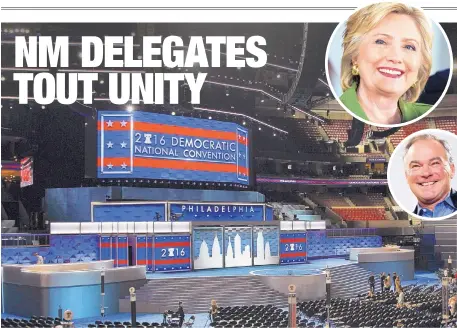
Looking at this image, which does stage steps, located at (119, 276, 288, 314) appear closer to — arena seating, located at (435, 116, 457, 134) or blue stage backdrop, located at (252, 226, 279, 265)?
blue stage backdrop, located at (252, 226, 279, 265)

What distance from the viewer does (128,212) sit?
11.5 metres

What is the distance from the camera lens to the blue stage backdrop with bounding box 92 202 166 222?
11.4m

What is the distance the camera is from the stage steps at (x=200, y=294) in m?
11.1

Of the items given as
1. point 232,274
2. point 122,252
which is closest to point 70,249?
point 122,252

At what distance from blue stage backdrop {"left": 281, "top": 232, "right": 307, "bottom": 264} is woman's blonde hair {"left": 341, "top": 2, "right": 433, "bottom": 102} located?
2842 mm

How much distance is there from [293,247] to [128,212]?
106 inches

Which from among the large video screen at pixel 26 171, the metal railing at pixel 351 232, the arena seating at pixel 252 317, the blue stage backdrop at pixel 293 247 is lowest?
the arena seating at pixel 252 317

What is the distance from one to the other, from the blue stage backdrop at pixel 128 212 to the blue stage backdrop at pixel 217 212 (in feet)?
1.02

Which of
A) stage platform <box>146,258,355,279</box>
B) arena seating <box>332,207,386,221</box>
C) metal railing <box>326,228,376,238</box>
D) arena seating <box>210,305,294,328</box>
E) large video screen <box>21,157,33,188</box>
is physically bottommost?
arena seating <box>210,305,294,328</box>

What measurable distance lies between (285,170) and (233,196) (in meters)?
1.00

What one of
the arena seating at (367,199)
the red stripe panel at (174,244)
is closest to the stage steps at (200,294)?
the red stripe panel at (174,244)

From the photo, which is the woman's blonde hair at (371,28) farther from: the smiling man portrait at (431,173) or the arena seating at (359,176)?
the arena seating at (359,176)

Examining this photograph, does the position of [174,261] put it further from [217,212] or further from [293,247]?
[293,247]

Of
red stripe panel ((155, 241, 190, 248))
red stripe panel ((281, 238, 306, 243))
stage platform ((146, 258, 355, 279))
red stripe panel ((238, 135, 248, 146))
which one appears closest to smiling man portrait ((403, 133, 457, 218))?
stage platform ((146, 258, 355, 279))
